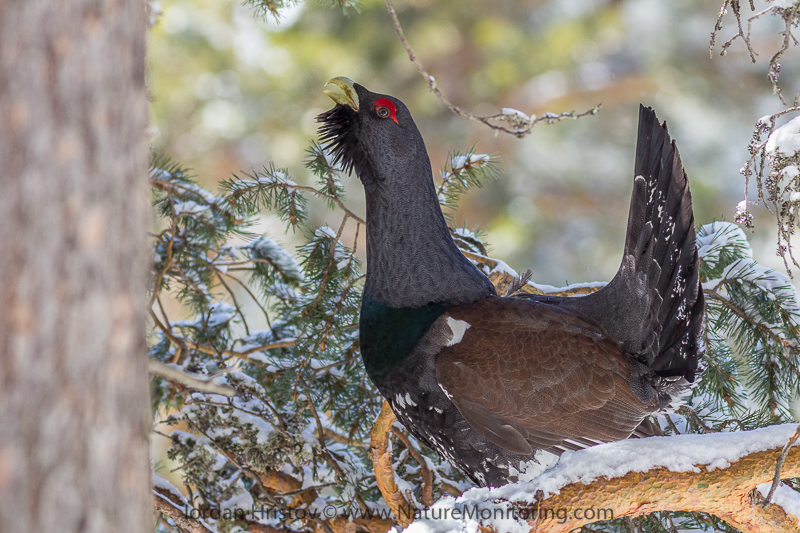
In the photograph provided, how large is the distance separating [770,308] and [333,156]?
156 centimetres

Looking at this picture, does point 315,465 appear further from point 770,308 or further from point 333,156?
point 770,308

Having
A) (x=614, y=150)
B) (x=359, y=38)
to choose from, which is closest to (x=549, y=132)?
(x=614, y=150)

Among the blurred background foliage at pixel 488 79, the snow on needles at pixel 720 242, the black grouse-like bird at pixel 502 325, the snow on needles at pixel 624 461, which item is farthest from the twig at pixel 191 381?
the blurred background foliage at pixel 488 79

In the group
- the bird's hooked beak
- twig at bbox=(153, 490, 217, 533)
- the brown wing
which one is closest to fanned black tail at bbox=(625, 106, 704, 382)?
the brown wing

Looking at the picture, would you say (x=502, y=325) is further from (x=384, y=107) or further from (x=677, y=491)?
(x=384, y=107)

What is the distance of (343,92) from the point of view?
87.4 inches

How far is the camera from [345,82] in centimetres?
223

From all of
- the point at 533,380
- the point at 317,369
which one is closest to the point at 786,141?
the point at 533,380

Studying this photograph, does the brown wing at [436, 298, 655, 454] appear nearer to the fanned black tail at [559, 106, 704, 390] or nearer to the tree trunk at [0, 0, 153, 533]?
the fanned black tail at [559, 106, 704, 390]

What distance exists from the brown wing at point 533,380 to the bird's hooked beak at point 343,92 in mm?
764

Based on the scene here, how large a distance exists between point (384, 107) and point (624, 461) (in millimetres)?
1315

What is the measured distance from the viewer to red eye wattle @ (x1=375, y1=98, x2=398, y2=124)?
220 cm

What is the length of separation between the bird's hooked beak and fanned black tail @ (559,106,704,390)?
0.91m

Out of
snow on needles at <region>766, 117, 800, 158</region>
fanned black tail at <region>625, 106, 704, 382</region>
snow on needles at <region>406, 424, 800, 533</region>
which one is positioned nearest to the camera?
snow on needles at <region>406, 424, 800, 533</region>
